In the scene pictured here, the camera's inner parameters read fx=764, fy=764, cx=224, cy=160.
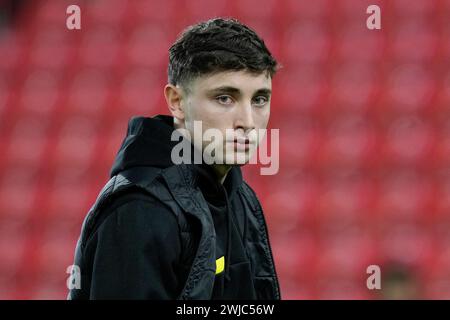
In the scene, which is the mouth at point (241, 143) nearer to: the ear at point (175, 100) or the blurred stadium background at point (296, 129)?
the ear at point (175, 100)

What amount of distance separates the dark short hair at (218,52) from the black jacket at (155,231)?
0.09 metres

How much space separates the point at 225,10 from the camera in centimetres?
349

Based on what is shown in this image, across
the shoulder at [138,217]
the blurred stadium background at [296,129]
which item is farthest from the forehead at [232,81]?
the blurred stadium background at [296,129]

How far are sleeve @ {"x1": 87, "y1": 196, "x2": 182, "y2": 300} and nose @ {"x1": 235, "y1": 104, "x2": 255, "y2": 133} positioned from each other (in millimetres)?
161

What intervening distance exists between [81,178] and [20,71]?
0.80m

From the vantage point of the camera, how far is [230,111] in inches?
39.2

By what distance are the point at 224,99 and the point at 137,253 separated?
24 centimetres

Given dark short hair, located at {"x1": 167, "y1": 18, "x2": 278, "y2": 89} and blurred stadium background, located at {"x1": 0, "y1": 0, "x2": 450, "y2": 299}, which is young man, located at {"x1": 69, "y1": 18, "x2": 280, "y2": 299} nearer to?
dark short hair, located at {"x1": 167, "y1": 18, "x2": 278, "y2": 89}

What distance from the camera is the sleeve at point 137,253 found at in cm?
89

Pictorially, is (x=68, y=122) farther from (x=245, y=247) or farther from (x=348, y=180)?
(x=245, y=247)

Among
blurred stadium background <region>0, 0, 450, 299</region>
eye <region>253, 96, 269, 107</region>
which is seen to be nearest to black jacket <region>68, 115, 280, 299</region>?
eye <region>253, 96, 269, 107</region>

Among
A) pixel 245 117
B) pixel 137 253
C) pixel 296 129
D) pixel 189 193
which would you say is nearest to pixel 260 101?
pixel 245 117

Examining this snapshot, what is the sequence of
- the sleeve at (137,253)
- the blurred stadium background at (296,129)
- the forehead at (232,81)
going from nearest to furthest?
the sleeve at (137,253) → the forehead at (232,81) → the blurred stadium background at (296,129)
